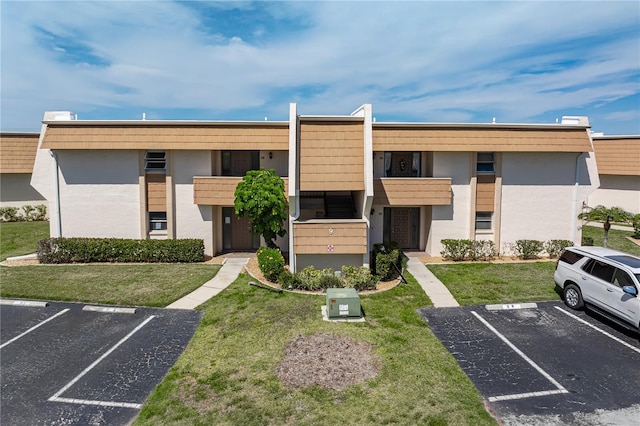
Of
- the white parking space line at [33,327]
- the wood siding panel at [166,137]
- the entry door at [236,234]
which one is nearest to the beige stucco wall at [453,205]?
the wood siding panel at [166,137]

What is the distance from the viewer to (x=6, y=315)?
42.6ft

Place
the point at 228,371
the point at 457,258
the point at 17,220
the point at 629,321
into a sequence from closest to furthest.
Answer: the point at 228,371 → the point at 629,321 → the point at 457,258 → the point at 17,220

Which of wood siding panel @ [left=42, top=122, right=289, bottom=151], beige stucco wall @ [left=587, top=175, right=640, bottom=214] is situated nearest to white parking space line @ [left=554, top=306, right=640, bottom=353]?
wood siding panel @ [left=42, top=122, right=289, bottom=151]

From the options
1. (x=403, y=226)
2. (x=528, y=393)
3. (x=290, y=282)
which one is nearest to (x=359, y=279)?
(x=290, y=282)

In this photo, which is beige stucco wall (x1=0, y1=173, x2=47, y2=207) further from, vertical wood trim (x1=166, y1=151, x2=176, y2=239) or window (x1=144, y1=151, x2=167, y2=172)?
vertical wood trim (x1=166, y1=151, x2=176, y2=239)

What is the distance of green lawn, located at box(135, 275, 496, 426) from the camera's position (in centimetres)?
786

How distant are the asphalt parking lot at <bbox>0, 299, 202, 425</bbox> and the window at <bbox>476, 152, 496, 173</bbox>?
49.1 ft

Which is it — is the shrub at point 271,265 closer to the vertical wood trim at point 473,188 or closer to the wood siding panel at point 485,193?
the vertical wood trim at point 473,188

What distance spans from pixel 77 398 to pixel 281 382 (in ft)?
14.3

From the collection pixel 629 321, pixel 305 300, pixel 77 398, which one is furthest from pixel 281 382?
pixel 629 321

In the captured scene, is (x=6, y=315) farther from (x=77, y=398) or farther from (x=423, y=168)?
(x=423, y=168)

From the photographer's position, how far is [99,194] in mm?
19766

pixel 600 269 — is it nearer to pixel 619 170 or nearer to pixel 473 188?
pixel 473 188

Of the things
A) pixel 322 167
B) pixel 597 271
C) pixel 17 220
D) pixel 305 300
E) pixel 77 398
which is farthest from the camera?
pixel 17 220
